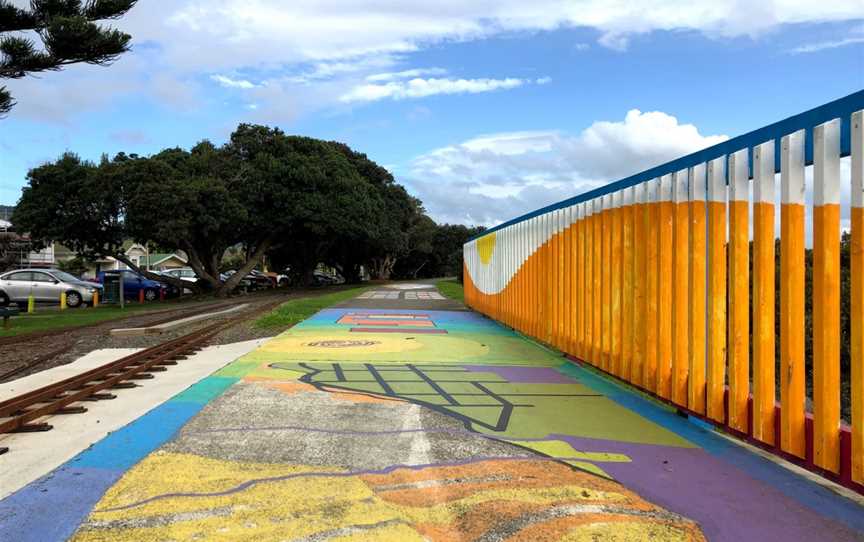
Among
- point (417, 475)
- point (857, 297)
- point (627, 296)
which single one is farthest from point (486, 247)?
point (857, 297)

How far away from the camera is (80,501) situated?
13.4 ft

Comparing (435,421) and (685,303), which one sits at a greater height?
(685,303)

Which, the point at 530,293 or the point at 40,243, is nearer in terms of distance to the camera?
the point at 530,293

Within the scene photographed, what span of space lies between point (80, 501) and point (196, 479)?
0.69 meters

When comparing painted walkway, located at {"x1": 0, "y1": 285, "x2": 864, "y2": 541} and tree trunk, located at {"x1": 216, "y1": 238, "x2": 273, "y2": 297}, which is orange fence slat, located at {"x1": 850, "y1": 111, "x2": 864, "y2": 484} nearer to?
painted walkway, located at {"x1": 0, "y1": 285, "x2": 864, "y2": 541}

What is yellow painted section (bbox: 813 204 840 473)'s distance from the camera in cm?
422

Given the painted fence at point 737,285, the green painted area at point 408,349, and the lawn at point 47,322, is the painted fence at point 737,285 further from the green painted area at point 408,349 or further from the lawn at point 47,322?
the lawn at point 47,322

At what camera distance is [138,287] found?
30.8 meters

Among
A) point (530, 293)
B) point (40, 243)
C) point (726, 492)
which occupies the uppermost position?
point (40, 243)

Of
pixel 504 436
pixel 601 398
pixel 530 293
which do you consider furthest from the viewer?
pixel 530 293

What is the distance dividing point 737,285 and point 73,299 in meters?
25.8

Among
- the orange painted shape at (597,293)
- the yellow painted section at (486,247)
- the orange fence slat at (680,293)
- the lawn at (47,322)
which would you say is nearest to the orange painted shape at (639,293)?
the orange fence slat at (680,293)

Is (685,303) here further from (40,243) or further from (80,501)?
(40,243)

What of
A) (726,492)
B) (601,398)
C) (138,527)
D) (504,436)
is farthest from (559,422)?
(138,527)
